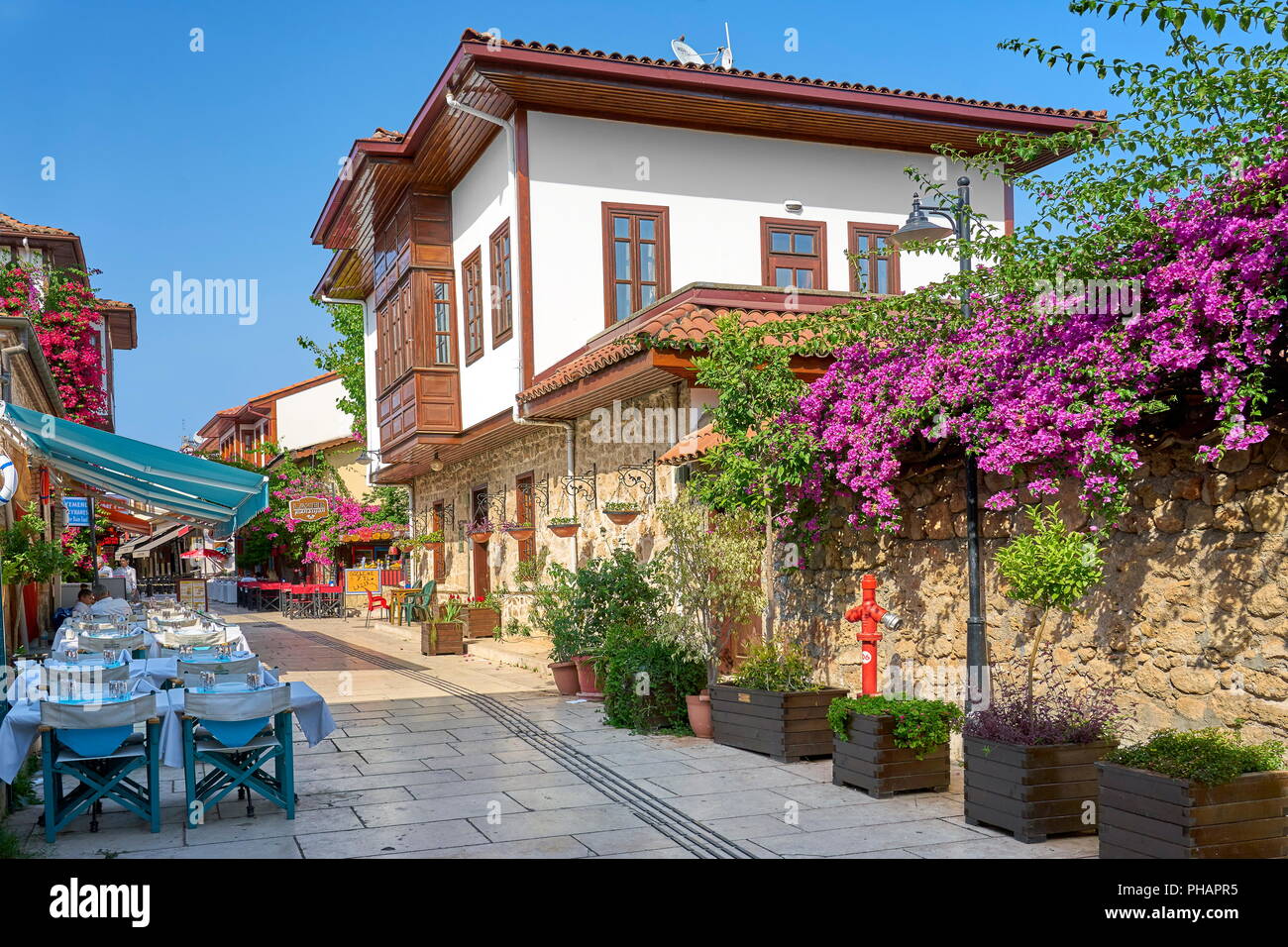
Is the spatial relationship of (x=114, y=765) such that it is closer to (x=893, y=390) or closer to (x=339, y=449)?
(x=893, y=390)

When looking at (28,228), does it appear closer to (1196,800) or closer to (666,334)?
A: (666,334)

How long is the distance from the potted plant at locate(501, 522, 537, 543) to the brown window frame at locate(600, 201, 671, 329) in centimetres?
300

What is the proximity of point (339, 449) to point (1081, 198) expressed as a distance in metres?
31.7

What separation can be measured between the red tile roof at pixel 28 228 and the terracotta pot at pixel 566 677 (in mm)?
17746

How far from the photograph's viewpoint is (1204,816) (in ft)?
15.9

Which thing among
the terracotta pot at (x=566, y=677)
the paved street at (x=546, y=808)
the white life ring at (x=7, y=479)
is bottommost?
the paved street at (x=546, y=808)

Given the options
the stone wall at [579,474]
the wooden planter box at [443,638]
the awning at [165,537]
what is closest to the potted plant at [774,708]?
the stone wall at [579,474]

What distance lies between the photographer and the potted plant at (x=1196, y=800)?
191 inches

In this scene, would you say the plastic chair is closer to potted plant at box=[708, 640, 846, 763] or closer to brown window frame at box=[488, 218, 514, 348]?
brown window frame at box=[488, 218, 514, 348]

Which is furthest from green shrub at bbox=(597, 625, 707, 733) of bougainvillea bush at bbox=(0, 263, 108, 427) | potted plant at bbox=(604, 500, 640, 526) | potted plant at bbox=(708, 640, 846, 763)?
bougainvillea bush at bbox=(0, 263, 108, 427)

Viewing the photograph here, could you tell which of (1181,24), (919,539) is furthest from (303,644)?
(1181,24)

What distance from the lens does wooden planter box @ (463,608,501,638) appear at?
1773 centimetres

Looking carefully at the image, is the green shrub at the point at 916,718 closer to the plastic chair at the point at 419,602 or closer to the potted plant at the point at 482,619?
the potted plant at the point at 482,619

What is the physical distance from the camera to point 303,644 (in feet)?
63.8
